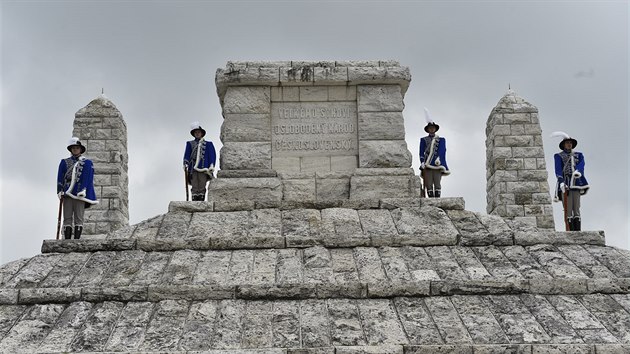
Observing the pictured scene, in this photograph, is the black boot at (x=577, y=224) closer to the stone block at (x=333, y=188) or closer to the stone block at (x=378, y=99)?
the stone block at (x=378, y=99)

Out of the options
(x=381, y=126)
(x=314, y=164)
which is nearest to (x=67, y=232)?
(x=314, y=164)

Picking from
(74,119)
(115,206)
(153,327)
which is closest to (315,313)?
(153,327)

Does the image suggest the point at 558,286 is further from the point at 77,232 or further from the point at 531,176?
the point at 531,176

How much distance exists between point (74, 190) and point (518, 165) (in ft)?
26.3

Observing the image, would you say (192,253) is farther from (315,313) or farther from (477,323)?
(477,323)

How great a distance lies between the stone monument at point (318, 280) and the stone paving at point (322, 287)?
0.02 meters

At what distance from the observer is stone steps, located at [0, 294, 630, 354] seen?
271 inches

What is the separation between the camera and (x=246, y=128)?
443 inches

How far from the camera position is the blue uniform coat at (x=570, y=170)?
11633mm

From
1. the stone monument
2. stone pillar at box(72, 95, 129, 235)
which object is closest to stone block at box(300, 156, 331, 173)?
the stone monument

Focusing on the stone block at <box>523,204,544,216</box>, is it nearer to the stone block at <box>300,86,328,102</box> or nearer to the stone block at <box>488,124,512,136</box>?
the stone block at <box>488,124,512,136</box>

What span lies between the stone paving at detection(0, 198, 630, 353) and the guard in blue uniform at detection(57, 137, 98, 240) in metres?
1.85

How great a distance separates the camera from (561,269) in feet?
27.4

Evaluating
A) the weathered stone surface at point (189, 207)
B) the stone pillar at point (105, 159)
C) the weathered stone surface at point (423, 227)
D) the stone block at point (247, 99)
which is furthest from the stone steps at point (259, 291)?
the stone pillar at point (105, 159)
